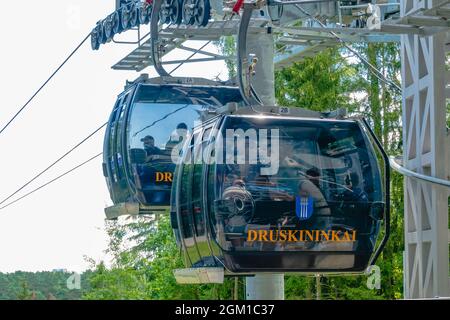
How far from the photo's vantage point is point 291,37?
16500 mm

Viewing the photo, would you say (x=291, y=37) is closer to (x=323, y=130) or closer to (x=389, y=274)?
(x=323, y=130)

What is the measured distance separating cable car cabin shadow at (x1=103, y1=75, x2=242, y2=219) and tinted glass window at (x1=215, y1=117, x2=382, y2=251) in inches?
162

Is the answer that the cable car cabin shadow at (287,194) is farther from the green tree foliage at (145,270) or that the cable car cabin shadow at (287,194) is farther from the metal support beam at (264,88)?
the green tree foliage at (145,270)

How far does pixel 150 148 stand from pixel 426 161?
4.22 m

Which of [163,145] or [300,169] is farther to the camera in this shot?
[163,145]

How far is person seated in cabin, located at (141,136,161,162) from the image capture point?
49.2 feet

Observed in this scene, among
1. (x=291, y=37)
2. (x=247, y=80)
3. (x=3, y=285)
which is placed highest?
(x=291, y=37)

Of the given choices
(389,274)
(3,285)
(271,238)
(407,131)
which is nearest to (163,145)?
(407,131)

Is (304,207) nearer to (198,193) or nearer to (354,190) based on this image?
(354,190)

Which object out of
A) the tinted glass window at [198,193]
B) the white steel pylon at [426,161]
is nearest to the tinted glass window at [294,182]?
the tinted glass window at [198,193]

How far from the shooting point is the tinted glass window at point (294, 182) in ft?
33.5

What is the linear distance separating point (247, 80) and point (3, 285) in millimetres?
38489

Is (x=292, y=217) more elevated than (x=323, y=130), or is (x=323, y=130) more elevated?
(x=323, y=130)

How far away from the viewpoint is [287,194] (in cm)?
1037
